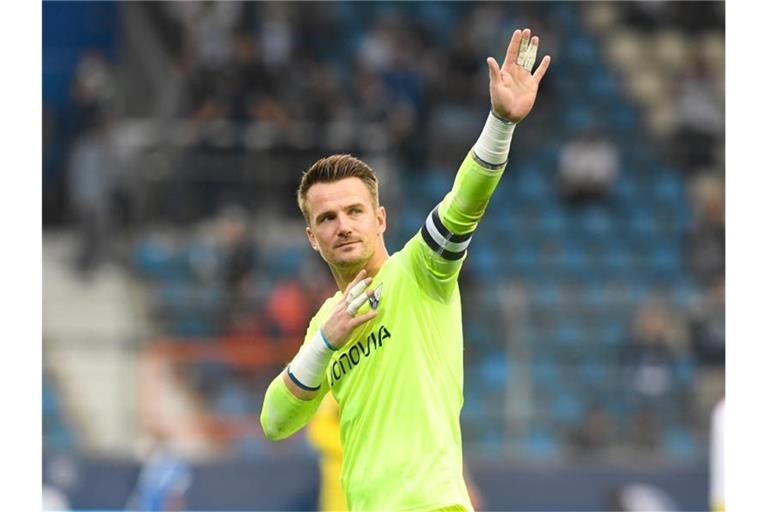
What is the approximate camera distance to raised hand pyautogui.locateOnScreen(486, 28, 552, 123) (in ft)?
15.3

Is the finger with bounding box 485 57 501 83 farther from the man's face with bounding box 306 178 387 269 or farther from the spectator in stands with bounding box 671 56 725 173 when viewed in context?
the spectator in stands with bounding box 671 56 725 173

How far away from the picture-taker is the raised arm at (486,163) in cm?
463

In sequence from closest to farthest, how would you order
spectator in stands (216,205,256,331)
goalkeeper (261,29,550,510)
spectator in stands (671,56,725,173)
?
goalkeeper (261,29,550,510)
spectator in stands (216,205,256,331)
spectator in stands (671,56,725,173)

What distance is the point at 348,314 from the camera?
485cm

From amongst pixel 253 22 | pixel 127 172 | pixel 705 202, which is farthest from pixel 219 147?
pixel 705 202

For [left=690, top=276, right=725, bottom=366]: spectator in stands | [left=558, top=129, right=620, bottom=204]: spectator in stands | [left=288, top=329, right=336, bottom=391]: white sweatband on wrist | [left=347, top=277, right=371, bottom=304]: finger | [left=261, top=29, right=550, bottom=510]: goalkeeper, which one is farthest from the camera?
[left=558, top=129, right=620, bottom=204]: spectator in stands

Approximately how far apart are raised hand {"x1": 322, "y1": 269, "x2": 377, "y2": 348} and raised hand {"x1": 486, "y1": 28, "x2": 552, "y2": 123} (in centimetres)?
72

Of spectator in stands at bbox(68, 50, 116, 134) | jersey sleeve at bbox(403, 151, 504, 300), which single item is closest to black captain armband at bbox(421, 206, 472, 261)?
jersey sleeve at bbox(403, 151, 504, 300)

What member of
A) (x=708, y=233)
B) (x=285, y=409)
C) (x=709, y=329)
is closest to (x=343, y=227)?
(x=285, y=409)

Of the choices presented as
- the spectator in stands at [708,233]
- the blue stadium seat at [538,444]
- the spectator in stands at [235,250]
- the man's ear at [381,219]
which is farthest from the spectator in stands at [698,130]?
the man's ear at [381,219]

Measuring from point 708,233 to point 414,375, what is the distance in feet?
41.5

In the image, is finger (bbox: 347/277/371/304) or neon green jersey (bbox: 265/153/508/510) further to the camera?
finger (bbox: 347/277/371/304)

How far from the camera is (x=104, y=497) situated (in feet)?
46.2
